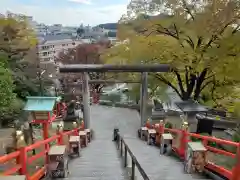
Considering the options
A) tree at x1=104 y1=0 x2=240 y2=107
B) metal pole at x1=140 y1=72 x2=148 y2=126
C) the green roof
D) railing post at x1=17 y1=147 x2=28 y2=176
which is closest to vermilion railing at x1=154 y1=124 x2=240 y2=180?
railing post at x1=17 y1=147 x2=28 y2=176

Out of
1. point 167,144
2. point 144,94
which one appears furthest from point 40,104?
point 144,94

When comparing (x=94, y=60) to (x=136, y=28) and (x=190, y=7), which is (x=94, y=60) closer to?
(x=136, y=28)

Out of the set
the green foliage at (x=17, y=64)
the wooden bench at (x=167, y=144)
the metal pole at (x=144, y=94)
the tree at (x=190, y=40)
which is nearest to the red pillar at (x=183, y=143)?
the wooden bench at (x=167, y=144)

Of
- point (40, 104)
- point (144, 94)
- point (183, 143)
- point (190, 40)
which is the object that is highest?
point (190, 40)

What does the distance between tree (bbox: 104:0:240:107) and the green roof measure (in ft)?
23.6

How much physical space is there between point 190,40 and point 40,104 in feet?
34.7

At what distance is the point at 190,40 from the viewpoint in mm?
19297

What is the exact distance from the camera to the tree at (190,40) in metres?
16.9

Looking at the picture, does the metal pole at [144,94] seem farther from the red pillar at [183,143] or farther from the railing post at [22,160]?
the railing post at [22,160]

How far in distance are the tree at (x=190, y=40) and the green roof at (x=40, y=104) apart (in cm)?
720

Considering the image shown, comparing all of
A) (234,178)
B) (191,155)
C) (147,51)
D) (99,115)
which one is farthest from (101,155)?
(99,115)

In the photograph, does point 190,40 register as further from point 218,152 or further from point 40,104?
point 218,152

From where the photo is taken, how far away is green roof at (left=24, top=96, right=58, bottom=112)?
1516cm

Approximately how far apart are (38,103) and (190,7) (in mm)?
11171
